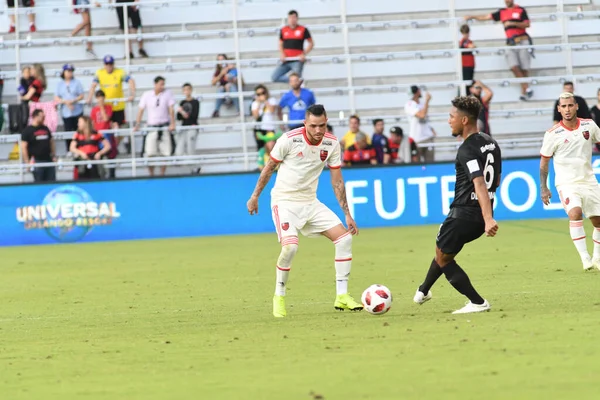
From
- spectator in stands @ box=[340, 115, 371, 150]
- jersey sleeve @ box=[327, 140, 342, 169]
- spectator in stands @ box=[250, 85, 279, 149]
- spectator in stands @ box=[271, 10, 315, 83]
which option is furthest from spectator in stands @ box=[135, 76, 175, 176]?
jersey sleeve @ box=[327, 140, 342, 169]

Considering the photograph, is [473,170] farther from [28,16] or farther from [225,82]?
[28,16]

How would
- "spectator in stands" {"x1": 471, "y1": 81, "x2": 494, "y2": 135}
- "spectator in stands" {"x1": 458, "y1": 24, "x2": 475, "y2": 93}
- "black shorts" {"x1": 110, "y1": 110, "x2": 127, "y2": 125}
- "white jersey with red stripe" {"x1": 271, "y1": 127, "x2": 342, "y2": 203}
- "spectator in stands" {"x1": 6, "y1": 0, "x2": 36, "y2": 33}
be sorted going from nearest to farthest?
"white jersey with red stripe" {"x1": 271, "y1": 127, "x2": 342, "y2": 203}
"spectator in stands" {"x1": 471, "y1": 81, "x2": 494, "y2": 135}
"black shorts" {"x1": 110, "y1": 110, "x2": 127, "y2": 125}
"spectator in stands" {"x1": 458, "y1": 24, "x2": 475, "y2": 93}
"spectator in stands" {"x1": 6, "y1": 0, "x2": 36, "y2": 33}

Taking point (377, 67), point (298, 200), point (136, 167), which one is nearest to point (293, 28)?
point (377, 67)

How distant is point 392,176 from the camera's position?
24312 millimetres

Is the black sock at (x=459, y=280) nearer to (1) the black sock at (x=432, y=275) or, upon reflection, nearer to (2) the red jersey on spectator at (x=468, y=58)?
(1) the black sock at (x=432, y=275)

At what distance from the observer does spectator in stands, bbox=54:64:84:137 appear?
26.2 meters

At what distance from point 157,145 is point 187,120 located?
885 mm

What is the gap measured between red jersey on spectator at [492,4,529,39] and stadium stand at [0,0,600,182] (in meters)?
0.55

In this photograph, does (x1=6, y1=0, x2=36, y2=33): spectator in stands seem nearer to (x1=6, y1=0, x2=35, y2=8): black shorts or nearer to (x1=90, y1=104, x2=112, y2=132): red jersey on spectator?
(x1=6, y1=0, x2=35, y2=8): black shorts

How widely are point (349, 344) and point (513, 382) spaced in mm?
2154

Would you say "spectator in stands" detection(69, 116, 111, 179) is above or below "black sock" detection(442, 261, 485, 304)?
above

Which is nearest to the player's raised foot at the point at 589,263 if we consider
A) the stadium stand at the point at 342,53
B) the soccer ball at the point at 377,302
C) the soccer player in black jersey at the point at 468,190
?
the soccer player in black jersey at the point at 468,190

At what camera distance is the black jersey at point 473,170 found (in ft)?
33.0

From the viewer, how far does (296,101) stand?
2567 centimetres
